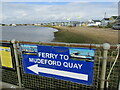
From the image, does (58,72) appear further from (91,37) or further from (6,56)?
(91,37)

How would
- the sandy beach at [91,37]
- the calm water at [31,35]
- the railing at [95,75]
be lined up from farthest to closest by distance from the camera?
the calm water at [31,35]
the sandy beach at [91,37]
the railing at [95,75]

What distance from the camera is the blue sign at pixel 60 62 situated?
2.49 meters

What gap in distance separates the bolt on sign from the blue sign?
406 millimetres

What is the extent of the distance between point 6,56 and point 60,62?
5.42 ft

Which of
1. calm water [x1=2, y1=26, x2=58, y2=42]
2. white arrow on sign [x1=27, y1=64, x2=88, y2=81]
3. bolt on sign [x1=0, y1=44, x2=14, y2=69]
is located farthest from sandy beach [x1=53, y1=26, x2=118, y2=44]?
bolt on sign [x1=0, y1=44, x2=14, y2=69]

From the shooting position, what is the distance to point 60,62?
2723mm

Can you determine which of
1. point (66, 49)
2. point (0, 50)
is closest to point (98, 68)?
point (66, 49)

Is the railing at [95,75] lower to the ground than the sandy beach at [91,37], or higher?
higher

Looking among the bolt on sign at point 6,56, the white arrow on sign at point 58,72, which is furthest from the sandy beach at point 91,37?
the bolt on sign at point 6,56

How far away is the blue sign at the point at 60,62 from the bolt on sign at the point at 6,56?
1.33 ft

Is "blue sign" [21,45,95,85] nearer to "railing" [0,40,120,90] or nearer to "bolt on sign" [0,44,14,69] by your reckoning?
"railing" [0,40,120,90]

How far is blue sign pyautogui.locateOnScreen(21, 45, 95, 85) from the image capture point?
2.49 m

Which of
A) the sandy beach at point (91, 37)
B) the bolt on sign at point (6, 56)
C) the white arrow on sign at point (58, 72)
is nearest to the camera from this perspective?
the white arrow on sign at point (58, 72)

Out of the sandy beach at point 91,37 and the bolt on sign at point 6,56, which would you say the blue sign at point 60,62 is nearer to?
the bolt on sign at point 6,56
